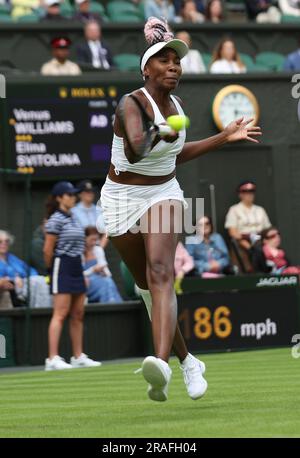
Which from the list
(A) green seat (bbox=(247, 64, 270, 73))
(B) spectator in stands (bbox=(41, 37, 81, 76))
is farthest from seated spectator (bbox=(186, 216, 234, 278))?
(A) green seat (bbox=(247, 64, 270, 73))

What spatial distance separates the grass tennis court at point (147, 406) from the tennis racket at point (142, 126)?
1.59 metres

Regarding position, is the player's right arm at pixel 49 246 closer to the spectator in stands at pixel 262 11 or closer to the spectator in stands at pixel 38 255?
the spectator in stands at pixel 38 255

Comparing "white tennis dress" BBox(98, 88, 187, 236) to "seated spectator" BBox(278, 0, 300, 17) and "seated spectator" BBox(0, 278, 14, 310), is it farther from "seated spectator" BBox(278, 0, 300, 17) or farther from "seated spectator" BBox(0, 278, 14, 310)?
"seated spectator" BBox(278, 0, 300, 17)

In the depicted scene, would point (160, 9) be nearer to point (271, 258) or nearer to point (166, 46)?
point (271, 258)

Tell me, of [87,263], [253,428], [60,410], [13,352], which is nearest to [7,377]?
[13,352]

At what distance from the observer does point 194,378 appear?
8.20m

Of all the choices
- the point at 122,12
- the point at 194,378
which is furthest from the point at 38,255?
the point at 194,378

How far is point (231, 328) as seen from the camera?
54.7 ft

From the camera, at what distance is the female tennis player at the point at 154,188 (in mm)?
7742

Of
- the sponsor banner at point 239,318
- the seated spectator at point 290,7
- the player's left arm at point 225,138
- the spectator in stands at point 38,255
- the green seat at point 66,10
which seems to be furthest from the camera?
the seated spectator at point 290,7

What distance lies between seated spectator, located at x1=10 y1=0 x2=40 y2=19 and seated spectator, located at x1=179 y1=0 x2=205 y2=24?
8.39 ft

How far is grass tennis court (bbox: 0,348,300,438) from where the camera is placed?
6.80 metres

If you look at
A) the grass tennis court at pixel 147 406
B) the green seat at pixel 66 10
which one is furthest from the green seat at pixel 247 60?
the grass tennis court at pixel 147 406
